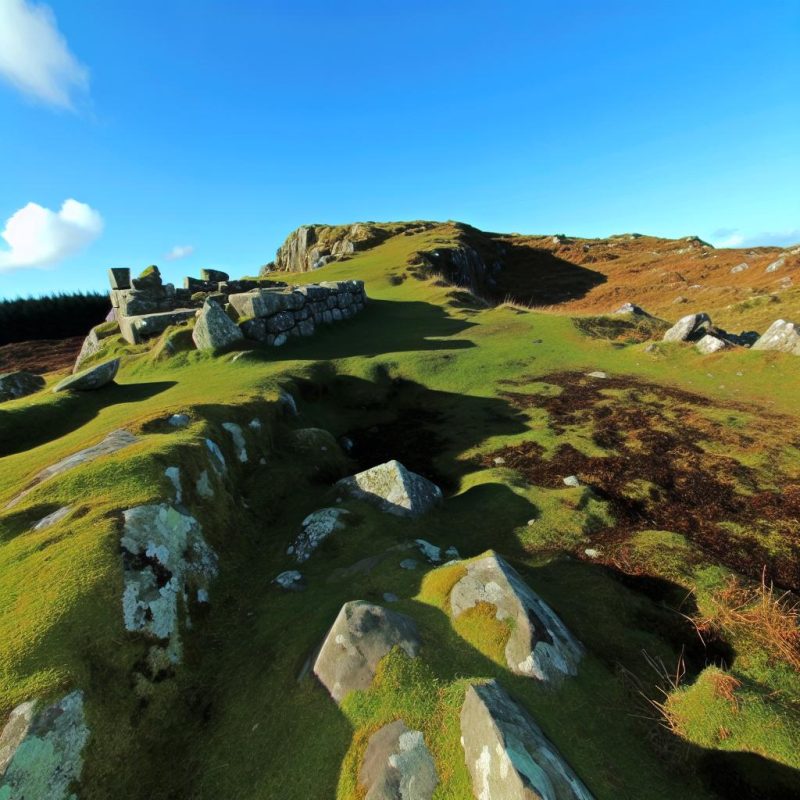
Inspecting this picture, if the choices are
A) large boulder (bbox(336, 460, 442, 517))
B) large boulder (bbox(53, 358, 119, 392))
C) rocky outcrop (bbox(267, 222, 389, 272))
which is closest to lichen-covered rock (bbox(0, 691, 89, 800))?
large boulder (bbox(336, 460, 442, 517))

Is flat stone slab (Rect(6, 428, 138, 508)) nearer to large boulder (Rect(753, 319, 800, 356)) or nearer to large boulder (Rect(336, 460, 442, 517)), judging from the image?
large boulder (Rect(336, 460, 442, 517))

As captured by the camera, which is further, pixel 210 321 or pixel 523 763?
pixel 210 321

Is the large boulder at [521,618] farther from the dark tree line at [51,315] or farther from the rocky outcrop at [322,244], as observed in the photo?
the dark tree line at [51,315]

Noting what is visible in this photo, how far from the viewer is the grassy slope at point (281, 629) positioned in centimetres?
494

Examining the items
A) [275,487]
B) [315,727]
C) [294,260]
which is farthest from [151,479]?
[294,260]

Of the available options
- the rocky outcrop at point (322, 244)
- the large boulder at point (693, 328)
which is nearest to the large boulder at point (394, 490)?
the large boulder at point (693, 328)

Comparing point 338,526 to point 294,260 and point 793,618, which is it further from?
point 294,260

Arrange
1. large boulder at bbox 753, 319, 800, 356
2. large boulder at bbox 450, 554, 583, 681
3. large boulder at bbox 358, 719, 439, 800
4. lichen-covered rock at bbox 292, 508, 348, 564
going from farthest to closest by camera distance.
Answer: large boulder at bbox 753, 319, 800, 356
lichen-covered rock at bbox 292, 508, 348, 564
large boulder at bbox 450, 554, 583, 681
large boulder at bbox 358, 719, 439, 800

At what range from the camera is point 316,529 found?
380 inches

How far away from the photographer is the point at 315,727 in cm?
516

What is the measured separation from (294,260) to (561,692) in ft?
311

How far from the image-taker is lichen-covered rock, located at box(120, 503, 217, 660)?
6.42 meters

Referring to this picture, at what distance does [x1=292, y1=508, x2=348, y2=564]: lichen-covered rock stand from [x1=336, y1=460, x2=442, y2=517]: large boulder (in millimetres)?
1009

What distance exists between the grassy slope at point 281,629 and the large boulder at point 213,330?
7006 mm
